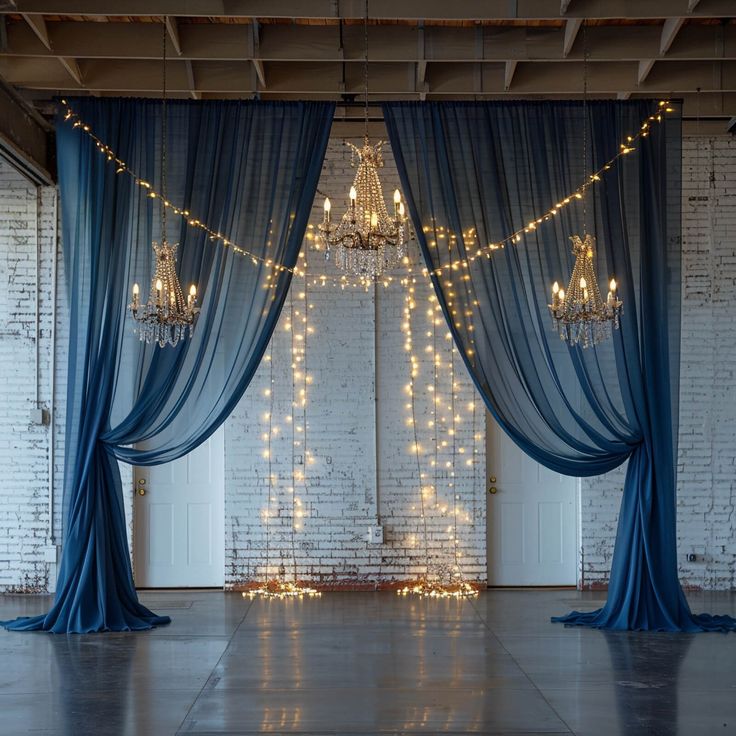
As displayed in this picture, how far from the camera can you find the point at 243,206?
7715 millimetres

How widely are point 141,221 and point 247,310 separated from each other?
1.02m

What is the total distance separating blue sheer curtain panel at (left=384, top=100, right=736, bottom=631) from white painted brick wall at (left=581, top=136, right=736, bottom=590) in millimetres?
1632

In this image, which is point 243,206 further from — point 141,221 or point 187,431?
point 187,431

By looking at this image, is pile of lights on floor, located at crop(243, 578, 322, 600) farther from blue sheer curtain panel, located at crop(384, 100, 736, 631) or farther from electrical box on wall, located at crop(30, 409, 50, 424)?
blue sheer curtain panel, located at crop(384, 100, 736, 631)

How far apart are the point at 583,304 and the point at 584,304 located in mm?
16

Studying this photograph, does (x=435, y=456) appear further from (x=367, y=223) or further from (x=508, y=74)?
(x=367, y=223)

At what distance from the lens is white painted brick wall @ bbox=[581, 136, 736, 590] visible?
30.5ft

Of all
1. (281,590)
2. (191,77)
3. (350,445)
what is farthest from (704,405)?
(191,77)

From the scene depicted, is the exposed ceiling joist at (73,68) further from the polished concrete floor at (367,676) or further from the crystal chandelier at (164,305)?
the polished concrete floor at (367,676)

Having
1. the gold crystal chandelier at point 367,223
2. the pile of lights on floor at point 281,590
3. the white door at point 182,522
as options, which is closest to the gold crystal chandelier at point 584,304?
the gold crystal chandelier at point 367,223

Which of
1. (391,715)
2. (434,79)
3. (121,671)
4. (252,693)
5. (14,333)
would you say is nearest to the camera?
(391,715)

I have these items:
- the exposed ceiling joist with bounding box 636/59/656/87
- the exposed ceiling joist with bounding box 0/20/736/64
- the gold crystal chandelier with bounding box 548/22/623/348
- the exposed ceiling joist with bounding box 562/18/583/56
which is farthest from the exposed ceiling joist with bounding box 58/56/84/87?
the exposed ceiling joist with bounding box 636/59/656/87

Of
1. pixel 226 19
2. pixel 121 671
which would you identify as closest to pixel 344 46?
pixel 226 19

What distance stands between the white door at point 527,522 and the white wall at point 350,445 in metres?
0.17
